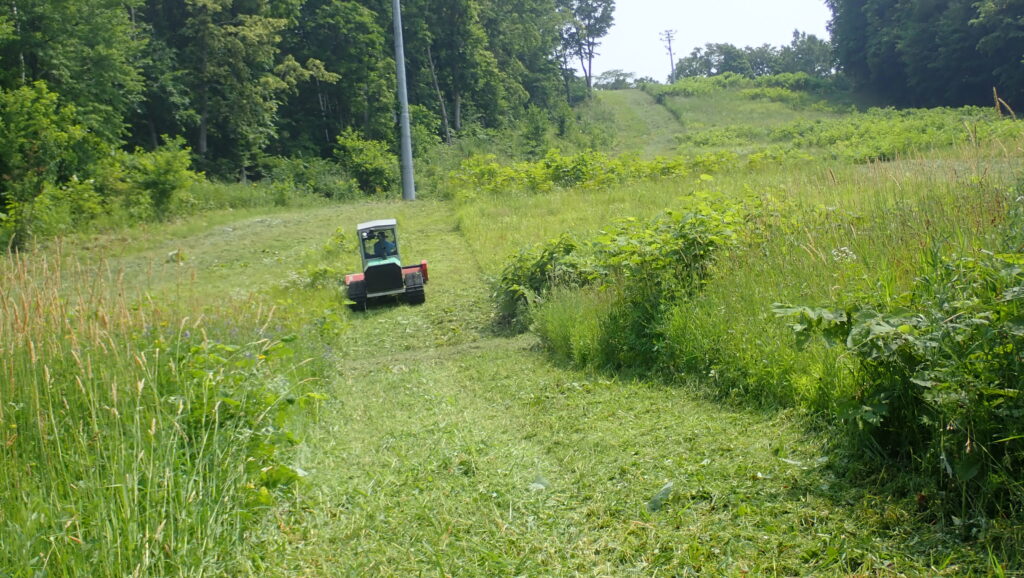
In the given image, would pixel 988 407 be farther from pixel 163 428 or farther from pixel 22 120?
pixel 22 120

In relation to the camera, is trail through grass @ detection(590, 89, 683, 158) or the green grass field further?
trail through grass @ detection(590, 89, 683, 158)

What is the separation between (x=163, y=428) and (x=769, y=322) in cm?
440

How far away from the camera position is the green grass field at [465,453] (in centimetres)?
357

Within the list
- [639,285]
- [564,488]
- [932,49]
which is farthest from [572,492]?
[932,49]

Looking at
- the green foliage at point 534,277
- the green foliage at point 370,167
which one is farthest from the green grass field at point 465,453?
the green foliage at point 370,167

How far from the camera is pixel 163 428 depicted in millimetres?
4145

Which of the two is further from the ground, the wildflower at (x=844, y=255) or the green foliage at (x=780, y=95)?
the green foliage at (x=780, y=95)

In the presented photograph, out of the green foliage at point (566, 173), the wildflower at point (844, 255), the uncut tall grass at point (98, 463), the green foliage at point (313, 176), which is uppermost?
the green foliage at point (313, 176)

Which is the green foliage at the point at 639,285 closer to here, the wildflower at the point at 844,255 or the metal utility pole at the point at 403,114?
the wildflower at the point at 844,255

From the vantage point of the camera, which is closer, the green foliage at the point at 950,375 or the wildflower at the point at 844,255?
the green foliage at the point at 950,375

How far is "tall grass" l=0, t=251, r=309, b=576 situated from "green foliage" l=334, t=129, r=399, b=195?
31.0 metres

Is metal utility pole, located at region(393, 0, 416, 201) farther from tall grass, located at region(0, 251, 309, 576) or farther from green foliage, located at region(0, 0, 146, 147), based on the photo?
tall grass, located at region(0, 251, 309, 576)

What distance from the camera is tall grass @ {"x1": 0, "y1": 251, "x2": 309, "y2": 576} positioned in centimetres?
343

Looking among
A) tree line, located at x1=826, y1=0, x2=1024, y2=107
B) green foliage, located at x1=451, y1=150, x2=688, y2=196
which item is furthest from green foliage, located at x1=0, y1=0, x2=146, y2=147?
tree line, located at x1=826, y1=0, x2=1024, y2=107
